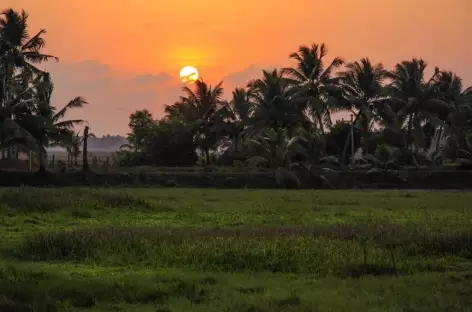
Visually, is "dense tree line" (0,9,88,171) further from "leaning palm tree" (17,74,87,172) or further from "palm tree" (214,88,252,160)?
"palm tree" (214,88,252,160)

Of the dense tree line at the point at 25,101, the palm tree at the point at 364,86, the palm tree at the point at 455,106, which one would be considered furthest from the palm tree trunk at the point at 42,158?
the palm tree at the point at 455,106

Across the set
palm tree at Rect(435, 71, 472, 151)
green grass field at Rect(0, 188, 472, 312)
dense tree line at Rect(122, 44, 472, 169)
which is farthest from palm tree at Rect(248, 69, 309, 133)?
green grass field at Rect(0, 188, 472, 312)

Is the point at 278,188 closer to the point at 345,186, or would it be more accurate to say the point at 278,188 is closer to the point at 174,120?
the point at 345,186

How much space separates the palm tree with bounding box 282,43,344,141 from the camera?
41562 mm

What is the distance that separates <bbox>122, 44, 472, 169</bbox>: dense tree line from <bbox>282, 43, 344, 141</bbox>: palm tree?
71mm

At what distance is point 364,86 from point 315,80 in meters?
3.45

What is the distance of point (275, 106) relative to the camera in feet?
134

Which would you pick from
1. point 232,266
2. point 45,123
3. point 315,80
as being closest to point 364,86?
point 315,80

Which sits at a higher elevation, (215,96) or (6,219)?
(215,96)

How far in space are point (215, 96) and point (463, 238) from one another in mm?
36048

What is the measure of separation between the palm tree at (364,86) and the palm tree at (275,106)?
3688 millimetres

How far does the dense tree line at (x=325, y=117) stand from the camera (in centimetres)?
3884

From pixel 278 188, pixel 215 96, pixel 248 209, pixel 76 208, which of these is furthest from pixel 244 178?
pixel 76 208

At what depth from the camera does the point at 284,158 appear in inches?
1438
